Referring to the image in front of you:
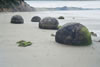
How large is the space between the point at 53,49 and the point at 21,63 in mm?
2512

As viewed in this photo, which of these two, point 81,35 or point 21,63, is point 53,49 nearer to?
point 81,35

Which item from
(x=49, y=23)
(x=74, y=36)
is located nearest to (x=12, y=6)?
(x=49, y=23)

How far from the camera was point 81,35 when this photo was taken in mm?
10578

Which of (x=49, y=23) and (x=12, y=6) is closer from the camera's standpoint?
(x=49, y=23)

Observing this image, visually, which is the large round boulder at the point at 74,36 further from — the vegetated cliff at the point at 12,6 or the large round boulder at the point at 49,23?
the large round boulder at the point at 49,23

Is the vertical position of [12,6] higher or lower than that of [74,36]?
higher

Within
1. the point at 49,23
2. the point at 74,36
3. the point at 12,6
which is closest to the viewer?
the point at 74,36

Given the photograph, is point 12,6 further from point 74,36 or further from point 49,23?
point 74,36

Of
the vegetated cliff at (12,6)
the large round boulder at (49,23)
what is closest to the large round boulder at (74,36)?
the vegetated cliff at (12,6)

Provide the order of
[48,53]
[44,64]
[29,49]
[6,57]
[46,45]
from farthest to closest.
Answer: [46,45]
[29,49]
[48,53]
[6,57]
[44,64]

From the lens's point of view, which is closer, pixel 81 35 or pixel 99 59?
pixel 99 59

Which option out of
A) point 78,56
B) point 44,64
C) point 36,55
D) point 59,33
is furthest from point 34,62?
point 59,33

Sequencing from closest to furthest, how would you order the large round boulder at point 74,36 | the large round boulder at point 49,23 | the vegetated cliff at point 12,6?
1. the vegetated cliff at point 12,6
2. the large round boulder at point 74,36
3. the large round boulder at point 49,23

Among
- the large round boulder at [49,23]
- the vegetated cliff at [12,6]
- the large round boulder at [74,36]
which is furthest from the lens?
the large round boulder at [49,23]
